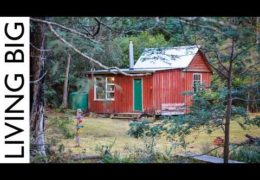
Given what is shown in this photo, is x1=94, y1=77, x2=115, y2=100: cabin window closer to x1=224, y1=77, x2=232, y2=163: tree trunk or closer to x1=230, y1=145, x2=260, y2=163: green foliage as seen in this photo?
x1=224, y1=77, x2=232, y2=163: tree trunk

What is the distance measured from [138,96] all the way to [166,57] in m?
1.48

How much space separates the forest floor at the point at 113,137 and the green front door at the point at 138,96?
279 millimetres

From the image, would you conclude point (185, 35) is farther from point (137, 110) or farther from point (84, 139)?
point (84, 139)

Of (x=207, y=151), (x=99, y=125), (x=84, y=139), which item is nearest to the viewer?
(x=207, y=151)

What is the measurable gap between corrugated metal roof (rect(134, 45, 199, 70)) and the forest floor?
2.80 ft

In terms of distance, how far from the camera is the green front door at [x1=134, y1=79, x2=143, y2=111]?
559cm

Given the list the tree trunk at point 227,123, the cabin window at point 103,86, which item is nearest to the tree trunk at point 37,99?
the cabin window at point 103,86

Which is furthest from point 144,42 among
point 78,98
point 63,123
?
point 78,98

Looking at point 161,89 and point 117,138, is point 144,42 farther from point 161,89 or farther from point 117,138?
point 161,89

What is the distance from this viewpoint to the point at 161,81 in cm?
568

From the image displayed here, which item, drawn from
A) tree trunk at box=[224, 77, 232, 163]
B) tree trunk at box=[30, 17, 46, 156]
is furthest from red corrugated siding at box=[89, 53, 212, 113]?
tree trunk at box=[30, 17, 46, 156]

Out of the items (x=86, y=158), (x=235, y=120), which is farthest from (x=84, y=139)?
(x=235, y=120)
